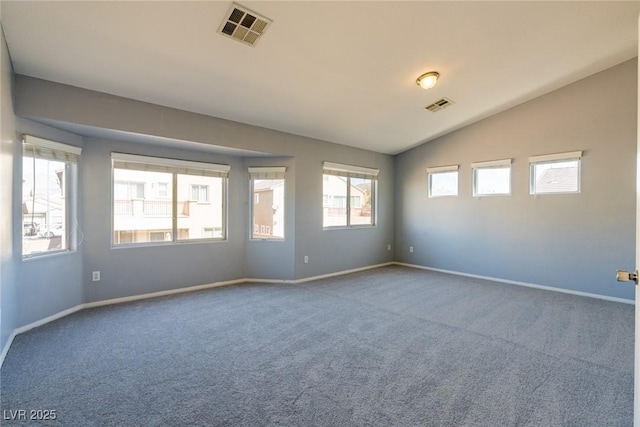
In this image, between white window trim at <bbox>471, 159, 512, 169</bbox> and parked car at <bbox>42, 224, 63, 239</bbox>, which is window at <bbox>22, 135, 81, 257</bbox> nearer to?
parked car at <bbox>42, 224, 63, 239</bbox>

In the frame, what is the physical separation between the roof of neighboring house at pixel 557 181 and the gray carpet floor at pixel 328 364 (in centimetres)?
176

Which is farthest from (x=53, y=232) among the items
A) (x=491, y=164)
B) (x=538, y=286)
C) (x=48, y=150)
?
(x=538, y=286)

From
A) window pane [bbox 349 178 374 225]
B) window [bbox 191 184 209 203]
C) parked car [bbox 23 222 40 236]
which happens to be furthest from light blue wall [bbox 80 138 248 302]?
window pane [bbox 349 178 374 225]

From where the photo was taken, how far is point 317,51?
117 inches

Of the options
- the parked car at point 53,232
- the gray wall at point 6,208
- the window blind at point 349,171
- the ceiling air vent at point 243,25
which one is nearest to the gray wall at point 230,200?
the window blind at point 349,171

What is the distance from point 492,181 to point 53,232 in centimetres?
642

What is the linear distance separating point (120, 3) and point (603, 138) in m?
5.81

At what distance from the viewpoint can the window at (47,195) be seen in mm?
3096

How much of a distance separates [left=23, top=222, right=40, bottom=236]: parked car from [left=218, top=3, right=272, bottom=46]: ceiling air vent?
2786 mm

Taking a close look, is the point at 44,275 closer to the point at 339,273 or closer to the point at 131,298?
the point at 131,298

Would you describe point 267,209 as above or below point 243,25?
below

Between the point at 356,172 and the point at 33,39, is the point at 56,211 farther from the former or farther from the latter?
the point at 356,172

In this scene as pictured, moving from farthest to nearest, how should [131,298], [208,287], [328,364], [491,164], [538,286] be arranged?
[491,164], [538,286], [208,287], [131,298], [328,364]

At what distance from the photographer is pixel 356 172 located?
6074 millimetres
